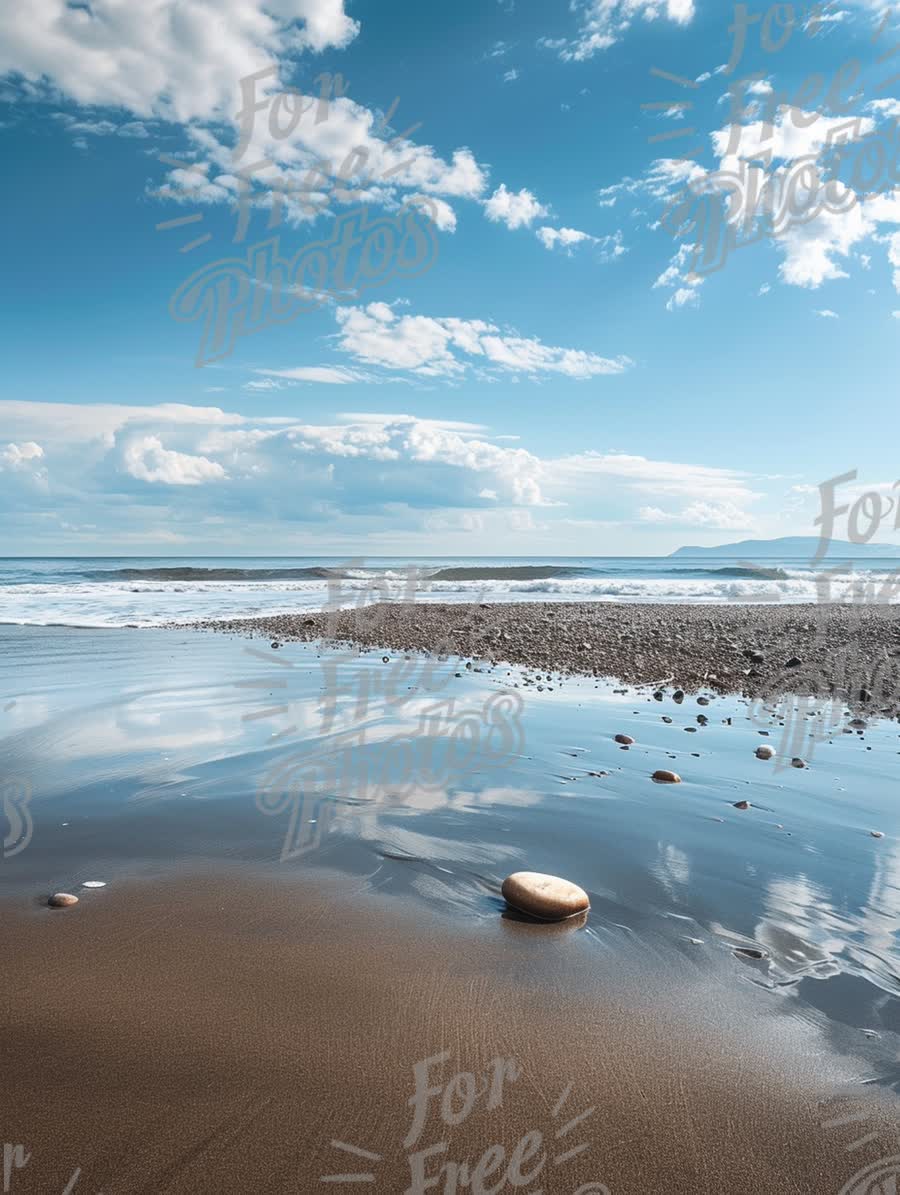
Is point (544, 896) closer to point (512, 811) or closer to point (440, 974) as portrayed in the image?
point (440, 974)

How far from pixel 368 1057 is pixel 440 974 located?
52cm

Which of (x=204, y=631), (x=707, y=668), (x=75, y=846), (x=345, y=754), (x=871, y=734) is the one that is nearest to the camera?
(x=75, y=846)

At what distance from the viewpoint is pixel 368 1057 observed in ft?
6.95

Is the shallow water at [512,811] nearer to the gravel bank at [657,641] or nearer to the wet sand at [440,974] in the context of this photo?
the wet sand at [440,974]

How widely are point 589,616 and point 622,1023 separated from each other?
15.3 meters

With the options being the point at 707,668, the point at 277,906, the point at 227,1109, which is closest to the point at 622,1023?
the point at 227,1109

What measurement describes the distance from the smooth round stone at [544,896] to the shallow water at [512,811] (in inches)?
3.6

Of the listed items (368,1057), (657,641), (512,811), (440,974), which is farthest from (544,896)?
(657,641)

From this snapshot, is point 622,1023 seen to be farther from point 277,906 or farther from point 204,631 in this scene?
point 204,631

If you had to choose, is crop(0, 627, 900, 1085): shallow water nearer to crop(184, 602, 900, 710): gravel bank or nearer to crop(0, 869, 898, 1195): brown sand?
crop(0, 869, 898, 1195): brown sand

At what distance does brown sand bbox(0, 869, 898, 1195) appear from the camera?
176 cm

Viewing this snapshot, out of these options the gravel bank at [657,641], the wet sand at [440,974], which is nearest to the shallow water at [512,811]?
the wet sand at [440,974]

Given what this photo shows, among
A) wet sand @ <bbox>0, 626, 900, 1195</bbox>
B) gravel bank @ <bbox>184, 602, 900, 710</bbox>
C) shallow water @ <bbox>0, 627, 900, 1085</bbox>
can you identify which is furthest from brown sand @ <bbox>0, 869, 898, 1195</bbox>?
gravel bank @ <bbox>184, 602, 900, 710</bbox>

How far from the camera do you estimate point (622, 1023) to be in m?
2.35
